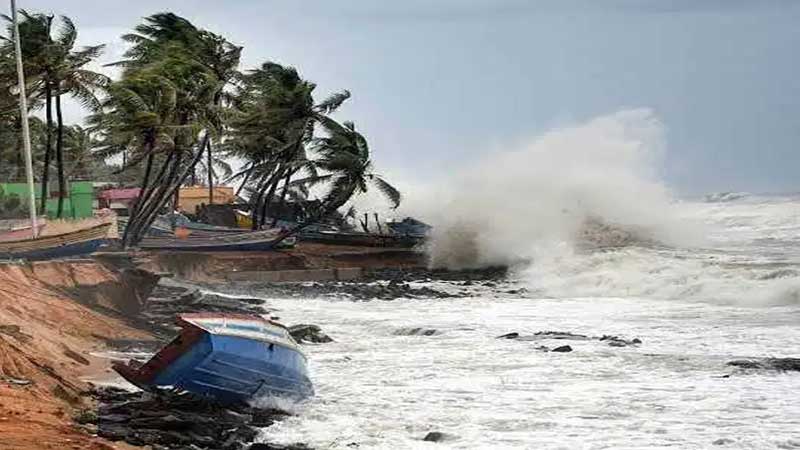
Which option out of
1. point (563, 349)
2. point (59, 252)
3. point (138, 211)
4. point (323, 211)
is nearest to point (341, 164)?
point (323, 211)

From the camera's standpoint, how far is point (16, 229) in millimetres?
24609

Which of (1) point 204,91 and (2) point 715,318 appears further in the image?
(1) point 204,91

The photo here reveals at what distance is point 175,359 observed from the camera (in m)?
10.5

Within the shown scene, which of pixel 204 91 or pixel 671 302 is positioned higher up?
pixel 204 91

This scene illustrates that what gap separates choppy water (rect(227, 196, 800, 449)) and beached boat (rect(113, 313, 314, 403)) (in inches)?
25.2

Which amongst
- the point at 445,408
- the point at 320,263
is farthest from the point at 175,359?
the point at 320,263

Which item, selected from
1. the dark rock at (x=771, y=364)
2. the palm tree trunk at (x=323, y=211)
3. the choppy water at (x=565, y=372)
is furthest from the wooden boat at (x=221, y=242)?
the dark rock at (x=771, y=364)

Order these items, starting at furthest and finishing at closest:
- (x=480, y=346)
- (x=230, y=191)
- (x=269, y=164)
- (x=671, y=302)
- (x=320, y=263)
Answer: (x=230, y=191) → (x=269, y=164) → (x=320, y=263) → (x=671, y=302) → (x=480, y=346)

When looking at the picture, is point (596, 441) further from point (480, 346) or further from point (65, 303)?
point (65, 303)

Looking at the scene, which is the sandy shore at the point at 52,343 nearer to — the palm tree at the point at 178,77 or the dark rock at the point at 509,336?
the dark rock at the point at 509,336

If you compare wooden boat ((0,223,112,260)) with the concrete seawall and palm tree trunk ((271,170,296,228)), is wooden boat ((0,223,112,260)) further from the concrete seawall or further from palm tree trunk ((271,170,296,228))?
palm tree trunk ((271,170,296,228))

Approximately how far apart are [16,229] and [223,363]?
16146 mm

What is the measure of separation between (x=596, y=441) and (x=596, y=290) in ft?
66.2

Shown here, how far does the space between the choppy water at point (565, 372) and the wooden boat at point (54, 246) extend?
15.6 ft
